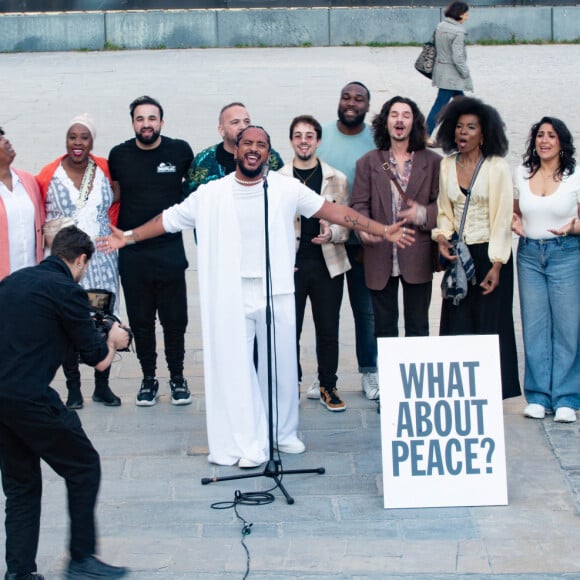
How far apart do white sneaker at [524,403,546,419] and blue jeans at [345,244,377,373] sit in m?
1.08

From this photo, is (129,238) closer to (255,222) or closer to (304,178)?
(255,222)

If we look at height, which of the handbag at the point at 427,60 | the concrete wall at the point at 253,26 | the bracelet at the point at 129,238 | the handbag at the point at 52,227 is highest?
the concrete wall at the point at 253,26

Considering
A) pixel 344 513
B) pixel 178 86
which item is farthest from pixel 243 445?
pixel 178 86

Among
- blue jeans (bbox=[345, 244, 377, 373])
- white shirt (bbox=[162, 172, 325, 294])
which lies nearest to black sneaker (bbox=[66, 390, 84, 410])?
white shirt (bbox=[162, 172, 325, 294])

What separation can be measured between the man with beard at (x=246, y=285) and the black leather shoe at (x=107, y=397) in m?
1.18

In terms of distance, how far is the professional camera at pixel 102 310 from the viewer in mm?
5648

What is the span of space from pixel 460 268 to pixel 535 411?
1.06 meters

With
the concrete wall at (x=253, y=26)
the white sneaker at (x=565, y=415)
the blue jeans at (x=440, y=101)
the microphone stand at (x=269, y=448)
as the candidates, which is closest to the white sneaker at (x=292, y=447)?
the microphone stand at (x=269, y=448)

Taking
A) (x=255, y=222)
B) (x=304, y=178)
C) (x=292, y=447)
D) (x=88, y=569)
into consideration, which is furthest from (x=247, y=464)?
(x=304, y=178)

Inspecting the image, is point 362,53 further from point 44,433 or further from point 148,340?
point 44,433

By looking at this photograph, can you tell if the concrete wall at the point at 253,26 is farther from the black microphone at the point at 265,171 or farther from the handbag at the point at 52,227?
the black microphone at the point at 265,171

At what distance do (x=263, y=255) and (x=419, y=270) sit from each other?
1.15 m

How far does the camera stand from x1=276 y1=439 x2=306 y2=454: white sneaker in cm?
673

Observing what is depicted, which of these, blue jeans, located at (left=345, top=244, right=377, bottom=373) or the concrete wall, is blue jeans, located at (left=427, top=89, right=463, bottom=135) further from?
the concrete wall
